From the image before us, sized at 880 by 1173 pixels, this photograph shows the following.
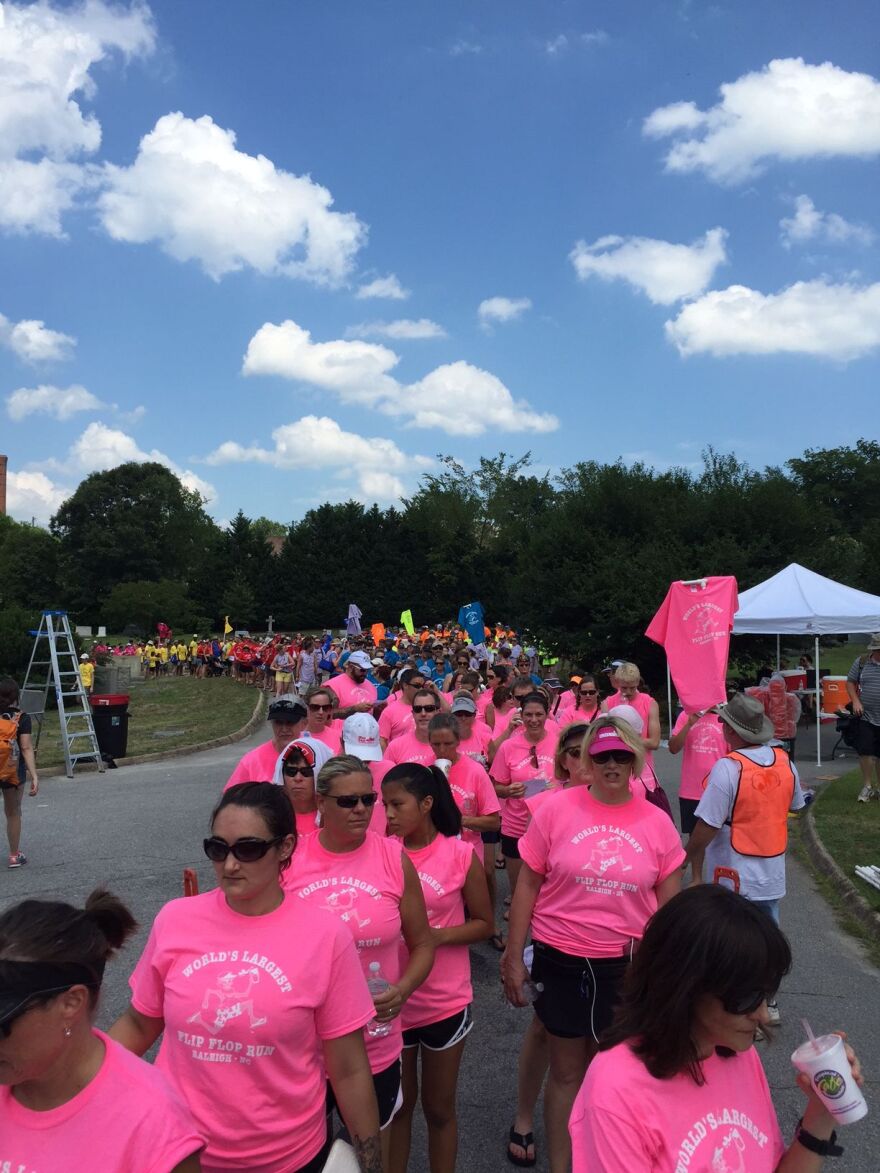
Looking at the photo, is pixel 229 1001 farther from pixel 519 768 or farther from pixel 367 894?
pixel 519 768

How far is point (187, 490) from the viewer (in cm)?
9794

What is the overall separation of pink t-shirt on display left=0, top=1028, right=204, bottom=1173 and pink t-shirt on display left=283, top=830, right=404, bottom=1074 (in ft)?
4.00

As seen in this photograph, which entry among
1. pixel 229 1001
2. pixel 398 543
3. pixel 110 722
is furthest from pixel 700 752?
pixel 398 543

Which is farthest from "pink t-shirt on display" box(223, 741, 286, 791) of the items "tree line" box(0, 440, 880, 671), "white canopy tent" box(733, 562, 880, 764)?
"tree line" box(0, 440, 880, 671)

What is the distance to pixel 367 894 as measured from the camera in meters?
3.04

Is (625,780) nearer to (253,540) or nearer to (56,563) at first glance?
(253,540)

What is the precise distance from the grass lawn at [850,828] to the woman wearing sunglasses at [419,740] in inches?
150

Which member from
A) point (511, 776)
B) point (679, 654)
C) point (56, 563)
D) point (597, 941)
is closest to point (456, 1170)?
point (597, 941)

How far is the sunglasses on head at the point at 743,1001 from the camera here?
5.92ft

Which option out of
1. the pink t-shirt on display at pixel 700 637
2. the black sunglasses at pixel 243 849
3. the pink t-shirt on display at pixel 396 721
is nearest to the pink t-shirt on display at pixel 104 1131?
the black sunglasses at pixel 243 849

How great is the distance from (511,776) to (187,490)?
3796 inches

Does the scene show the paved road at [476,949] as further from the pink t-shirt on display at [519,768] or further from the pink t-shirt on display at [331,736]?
the pink t-shirt on display at [331,736]

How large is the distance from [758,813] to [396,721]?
148 inches

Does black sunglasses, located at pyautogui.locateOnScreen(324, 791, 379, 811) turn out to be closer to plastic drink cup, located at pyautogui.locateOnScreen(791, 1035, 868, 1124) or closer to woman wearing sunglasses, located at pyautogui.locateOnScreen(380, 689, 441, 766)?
plastic drink cup, located at pyautogui.locateOnScreen(791, 1035, 868, 1124)
